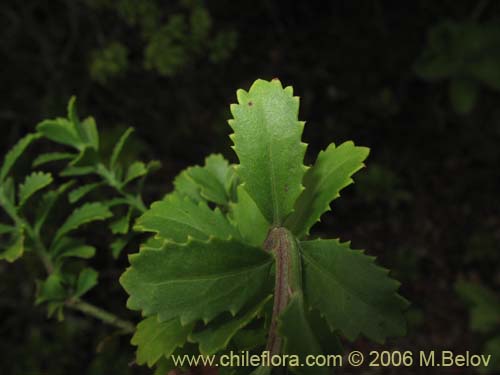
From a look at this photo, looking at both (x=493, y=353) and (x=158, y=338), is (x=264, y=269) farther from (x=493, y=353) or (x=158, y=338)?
(x=493, y=353)

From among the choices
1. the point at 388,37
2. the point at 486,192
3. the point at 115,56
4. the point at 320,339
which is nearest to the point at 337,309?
the point at 320,339

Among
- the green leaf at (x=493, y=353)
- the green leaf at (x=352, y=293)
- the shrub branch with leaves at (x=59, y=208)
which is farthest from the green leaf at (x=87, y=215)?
the green leaf at (x=493, y=353)

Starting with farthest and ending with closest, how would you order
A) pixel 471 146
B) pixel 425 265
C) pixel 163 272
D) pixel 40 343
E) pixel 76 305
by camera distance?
pixel 471 146
pixel 425 265
pixel 40 343
pixel 76 305
pixel 163 272

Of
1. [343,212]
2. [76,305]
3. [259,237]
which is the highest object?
[343,212]

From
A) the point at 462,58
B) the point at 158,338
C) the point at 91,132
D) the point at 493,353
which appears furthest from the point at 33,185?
the point at 462,58

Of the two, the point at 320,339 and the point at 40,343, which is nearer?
the point at 320,339

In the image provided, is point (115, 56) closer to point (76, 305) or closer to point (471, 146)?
point (76, 305)

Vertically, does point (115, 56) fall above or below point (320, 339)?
above
